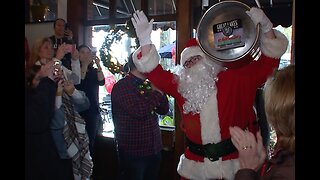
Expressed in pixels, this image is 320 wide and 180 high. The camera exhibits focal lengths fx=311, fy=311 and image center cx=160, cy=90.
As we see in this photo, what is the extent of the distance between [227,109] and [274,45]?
374 mm

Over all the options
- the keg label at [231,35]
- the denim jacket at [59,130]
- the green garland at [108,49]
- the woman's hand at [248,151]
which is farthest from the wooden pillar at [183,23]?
the woman's hand at [248,151]

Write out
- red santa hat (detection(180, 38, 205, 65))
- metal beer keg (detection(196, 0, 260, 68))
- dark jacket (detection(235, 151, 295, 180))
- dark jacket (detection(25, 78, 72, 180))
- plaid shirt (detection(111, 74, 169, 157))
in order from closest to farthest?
dark jacket (detection(235, 151, 295, 180)) → dark jacket (detection(25, 78, 72, 180)) → metal beer keg (detection(196, 0, 260, 68)) → red santa hat (detection(180, 38, 205, 65)) → plaid shirt (detection(111, 74, 169, 157))

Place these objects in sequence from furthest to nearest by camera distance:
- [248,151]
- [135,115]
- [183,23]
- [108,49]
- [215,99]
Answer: [108,49] → [183,23] → [135,115] → [215,99] → [248,151]

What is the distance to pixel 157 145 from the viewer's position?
200 cm

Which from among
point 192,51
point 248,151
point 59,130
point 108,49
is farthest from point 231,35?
point 108,49

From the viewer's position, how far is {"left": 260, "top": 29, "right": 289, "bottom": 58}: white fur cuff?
4.77 feet

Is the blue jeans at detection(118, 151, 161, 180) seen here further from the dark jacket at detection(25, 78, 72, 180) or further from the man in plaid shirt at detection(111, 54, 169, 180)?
the dark jacket at detection(25, 78, 72, 180)

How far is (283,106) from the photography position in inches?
32.9

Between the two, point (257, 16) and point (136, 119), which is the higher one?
point (257, 16)

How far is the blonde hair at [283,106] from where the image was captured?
0.83m

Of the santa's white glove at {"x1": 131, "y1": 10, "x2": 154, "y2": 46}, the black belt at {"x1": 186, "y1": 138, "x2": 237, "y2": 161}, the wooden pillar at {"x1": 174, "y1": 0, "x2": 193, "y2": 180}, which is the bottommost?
the black belt at {"x1": 186, "y1": 138, "x2": 237, "y2": 161}

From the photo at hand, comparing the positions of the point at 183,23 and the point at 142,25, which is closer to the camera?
the point at 142,25

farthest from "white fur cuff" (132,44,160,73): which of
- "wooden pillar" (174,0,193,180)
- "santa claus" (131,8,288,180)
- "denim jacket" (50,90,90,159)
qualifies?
"wooden pillar" (174,0,193,180)

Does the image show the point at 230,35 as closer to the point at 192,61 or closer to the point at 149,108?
the point at 192,61
